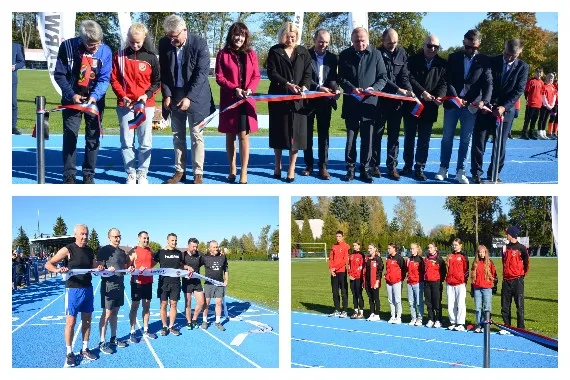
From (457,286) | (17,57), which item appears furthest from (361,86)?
(17,57)

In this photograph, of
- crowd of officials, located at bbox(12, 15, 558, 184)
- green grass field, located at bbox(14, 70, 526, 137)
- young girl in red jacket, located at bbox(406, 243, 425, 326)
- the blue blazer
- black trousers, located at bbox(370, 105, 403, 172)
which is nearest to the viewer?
crowd of officials, located at bbox(12, 15, 558, 184)

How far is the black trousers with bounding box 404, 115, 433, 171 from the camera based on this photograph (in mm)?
7879

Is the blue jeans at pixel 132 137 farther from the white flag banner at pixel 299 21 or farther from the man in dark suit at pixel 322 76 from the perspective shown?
the white flag banner at pixel 299 21

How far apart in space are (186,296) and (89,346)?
1070 millimetres

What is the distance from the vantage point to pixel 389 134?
Answer: 7.92 meters

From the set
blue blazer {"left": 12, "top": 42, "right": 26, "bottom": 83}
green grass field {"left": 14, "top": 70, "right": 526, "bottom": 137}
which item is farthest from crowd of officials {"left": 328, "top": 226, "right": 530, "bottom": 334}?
blue blazer {"left": 12, "top": 42, "right": 26, "bottom": 83}

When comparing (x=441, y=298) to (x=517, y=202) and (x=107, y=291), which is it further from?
(x=107, y=291)

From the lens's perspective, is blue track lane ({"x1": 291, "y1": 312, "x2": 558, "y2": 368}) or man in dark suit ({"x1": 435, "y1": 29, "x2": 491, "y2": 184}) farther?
man in dark suit ({"x1": 435, "y1": 29, "x2": 491, "y2": 184})

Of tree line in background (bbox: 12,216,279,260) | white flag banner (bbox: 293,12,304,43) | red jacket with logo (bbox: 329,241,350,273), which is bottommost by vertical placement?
red jacket with logo (bbox: 329,241,350,273)

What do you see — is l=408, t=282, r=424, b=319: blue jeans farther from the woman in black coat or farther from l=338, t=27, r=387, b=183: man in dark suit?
the woman in black coat

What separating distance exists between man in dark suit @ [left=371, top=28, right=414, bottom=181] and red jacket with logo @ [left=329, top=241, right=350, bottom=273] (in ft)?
2.98

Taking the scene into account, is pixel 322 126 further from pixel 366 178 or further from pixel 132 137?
pixel 132 137

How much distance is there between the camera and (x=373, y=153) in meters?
7.92
